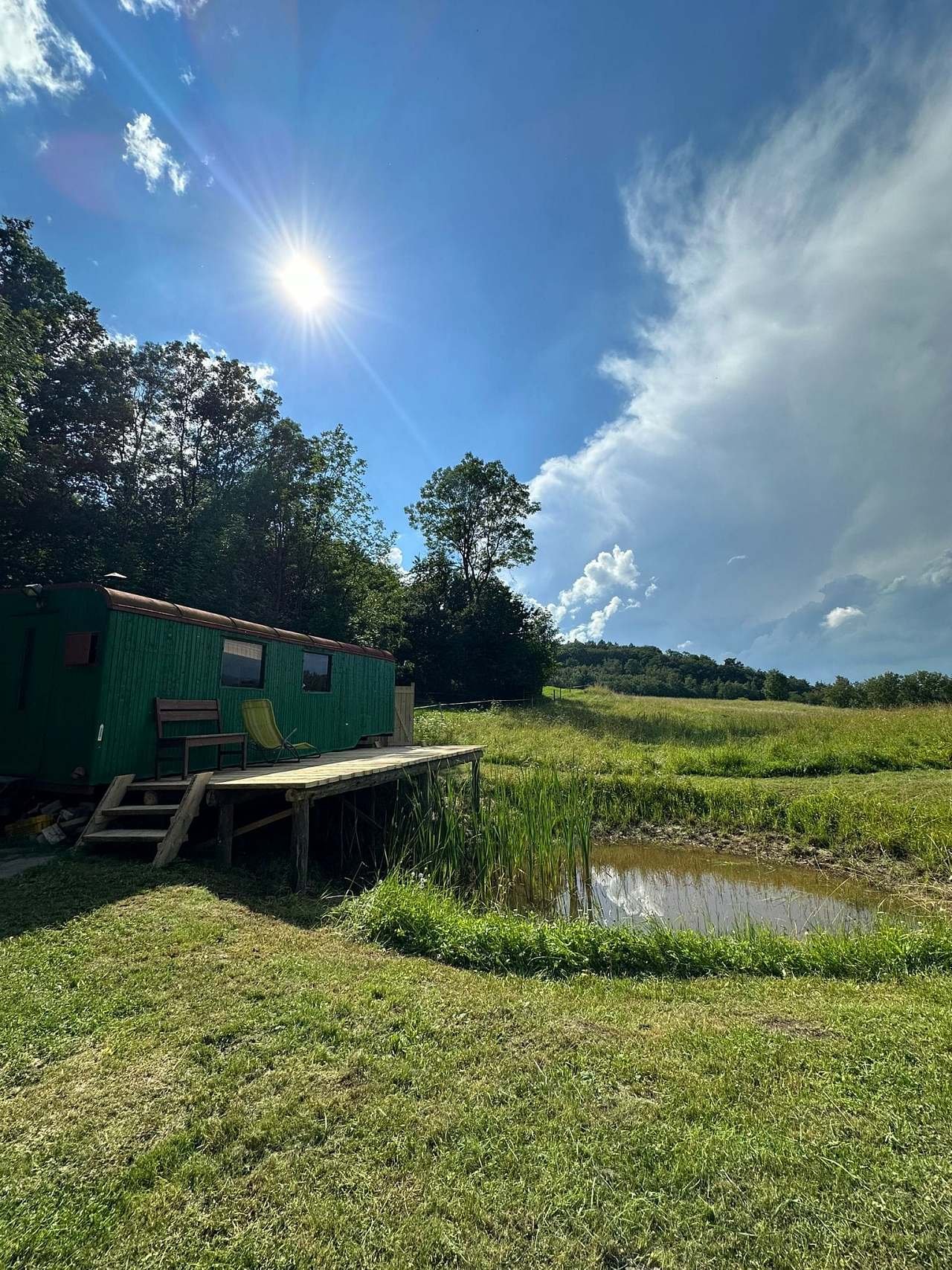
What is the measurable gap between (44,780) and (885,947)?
25.2ft

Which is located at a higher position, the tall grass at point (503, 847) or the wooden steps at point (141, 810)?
the wooden steps at point (141, 810)

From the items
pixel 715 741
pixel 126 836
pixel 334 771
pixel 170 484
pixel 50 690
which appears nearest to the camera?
pixel 126 836

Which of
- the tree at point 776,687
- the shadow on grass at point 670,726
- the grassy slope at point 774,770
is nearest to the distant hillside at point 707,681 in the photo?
the tree at point 776,687

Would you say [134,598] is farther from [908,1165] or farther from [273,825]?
[908,1165]

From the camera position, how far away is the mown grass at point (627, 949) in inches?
144

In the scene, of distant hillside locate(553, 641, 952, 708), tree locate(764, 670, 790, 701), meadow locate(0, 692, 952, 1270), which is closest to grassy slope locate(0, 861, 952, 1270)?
meadow locate(0, 692, 952, 1270)

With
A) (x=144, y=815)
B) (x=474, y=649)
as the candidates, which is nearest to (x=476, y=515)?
(x=474, y=649)

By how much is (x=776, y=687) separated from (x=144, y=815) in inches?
1758

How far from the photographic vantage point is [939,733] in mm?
11195

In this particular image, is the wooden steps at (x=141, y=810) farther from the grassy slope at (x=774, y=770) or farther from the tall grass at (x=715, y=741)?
the tall grass at (x=715, y=741)

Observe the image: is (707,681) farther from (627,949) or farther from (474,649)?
(627,949)

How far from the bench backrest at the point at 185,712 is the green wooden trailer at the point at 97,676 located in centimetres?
8

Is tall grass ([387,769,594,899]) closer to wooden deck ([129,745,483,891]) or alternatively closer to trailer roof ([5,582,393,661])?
wooden deck ([129,745,483,891])

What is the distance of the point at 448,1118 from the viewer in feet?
6.66
